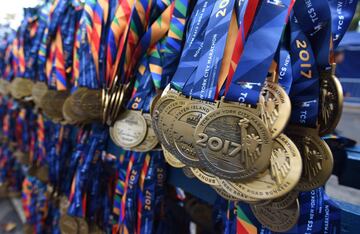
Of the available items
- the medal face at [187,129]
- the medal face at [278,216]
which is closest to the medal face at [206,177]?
the medal face at [187,129]

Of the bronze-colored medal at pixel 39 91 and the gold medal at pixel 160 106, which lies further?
the bronze-colored medal at pixel 39 91

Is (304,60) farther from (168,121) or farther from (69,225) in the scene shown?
(69,225)

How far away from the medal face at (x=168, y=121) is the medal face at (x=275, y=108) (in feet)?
0.40

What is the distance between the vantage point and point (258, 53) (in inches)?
15.1

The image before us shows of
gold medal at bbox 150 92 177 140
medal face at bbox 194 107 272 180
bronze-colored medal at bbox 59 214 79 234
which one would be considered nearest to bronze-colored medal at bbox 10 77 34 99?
→ bronze-colored medal at bbox 59 214 79 234

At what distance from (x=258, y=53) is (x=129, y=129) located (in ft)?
1.30

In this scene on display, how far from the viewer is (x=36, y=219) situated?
1303mm

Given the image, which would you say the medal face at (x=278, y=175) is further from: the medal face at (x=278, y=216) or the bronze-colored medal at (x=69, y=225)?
the bronze-colored medal at (x=69, y=225)

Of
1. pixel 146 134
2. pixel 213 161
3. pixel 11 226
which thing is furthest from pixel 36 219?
pixel 213 161

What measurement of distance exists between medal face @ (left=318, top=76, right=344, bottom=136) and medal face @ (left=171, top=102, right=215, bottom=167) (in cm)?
17

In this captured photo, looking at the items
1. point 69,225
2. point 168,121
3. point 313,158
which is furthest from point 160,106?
point 69,225

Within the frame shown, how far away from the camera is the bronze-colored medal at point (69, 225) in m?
0.89

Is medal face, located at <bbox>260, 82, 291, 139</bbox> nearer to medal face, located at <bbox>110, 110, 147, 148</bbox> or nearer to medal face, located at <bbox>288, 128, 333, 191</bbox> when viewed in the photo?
medal face, located at <bbox>288, 128, 333, 191</bbox>

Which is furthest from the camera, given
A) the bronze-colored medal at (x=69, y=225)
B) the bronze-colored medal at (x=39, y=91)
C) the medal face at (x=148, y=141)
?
the bronze-colored medal at (x=39, y=91)
